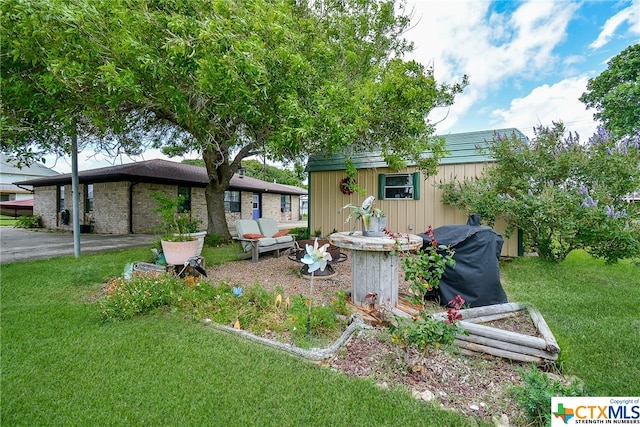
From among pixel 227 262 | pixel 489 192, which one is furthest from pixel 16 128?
pixel 489 192

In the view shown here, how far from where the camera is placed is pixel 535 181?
5754 mm

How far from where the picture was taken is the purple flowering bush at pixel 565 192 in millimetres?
4746

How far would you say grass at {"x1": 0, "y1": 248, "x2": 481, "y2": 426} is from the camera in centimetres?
178

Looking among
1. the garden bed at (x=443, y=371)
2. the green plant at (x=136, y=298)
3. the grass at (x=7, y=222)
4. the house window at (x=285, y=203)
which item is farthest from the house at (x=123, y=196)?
the garden bed at (x=443, y=371)

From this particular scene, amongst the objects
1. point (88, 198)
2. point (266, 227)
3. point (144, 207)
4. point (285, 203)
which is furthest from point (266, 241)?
point (285, 203)

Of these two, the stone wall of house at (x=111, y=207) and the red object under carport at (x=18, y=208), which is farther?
the red object under carport at (x=18, y=208)

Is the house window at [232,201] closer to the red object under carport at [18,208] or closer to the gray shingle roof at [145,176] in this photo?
the gray shingle roof at [145,176]

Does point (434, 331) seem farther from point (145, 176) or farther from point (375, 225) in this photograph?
point (145, 176)

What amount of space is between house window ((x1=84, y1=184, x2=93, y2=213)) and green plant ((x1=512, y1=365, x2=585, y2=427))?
15.6m

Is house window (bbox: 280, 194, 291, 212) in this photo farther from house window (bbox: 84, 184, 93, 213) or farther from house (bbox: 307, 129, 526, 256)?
house (bbox: 307, 129, 526, 256)

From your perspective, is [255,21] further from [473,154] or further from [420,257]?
[473,154]

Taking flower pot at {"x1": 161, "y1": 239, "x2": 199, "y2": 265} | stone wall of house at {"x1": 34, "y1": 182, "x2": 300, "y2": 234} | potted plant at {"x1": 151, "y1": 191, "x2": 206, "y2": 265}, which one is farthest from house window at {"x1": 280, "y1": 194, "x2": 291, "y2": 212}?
flower pot at {"x1": 161, "y1": 239, "x2": 199, "y2": 265}

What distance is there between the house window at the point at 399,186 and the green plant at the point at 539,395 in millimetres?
6091

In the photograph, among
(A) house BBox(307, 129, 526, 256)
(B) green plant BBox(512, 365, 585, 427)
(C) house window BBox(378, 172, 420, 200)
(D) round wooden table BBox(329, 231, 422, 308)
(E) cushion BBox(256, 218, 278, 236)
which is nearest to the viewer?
(B) green plant BBox(512, 365, 585, 427)
